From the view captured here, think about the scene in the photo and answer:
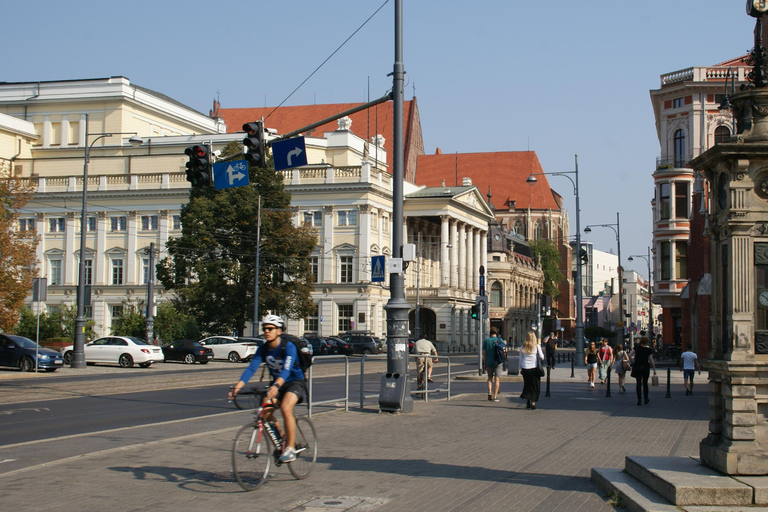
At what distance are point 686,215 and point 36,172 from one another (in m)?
59.5

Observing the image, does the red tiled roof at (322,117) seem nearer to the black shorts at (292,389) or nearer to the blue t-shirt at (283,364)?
the blue t-shirt at (283,364)

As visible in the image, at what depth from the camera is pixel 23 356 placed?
34.2 m

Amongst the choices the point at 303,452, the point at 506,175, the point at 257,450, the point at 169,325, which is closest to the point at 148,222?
the point at 169,325

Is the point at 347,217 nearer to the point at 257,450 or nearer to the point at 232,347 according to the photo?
the point at 232,347

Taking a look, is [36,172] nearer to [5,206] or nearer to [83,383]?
→ [5,206]

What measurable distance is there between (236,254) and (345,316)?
21.0m

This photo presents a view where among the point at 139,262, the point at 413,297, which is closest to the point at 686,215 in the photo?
the point at 413,297

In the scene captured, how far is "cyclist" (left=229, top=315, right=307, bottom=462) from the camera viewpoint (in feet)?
31.3

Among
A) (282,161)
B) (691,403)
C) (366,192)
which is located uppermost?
(366,192)

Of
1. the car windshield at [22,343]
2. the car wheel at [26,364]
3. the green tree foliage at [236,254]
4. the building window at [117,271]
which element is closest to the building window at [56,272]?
the building window at [117,271]

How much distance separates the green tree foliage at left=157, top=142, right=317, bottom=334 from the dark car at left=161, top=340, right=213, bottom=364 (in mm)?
10322

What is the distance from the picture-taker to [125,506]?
855cm

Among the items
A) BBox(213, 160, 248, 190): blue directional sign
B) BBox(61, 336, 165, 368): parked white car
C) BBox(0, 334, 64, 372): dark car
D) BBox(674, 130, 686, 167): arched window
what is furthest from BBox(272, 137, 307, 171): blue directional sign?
BBox(674, 130, 686, 167): arched window

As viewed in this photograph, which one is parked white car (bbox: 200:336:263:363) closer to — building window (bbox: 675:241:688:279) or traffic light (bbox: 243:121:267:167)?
building window (bbox: 675:241:688:279)
